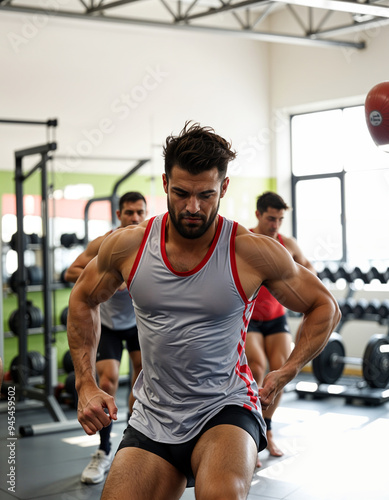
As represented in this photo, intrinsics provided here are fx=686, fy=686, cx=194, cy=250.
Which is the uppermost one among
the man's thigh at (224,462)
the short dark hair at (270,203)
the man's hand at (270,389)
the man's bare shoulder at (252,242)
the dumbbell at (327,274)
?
the short dark hair at (270,203)

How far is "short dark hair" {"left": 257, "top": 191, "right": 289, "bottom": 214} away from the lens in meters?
4.11

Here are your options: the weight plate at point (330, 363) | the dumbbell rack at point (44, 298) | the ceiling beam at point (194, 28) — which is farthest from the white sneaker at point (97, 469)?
the ceiling beam at point (194, 28)

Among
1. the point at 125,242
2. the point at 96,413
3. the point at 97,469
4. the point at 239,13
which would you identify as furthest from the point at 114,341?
the point at 239,13

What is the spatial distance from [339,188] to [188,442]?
617cm

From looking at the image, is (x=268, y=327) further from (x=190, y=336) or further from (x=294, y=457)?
(x=190, y=336)

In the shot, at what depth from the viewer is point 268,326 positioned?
13.8ft

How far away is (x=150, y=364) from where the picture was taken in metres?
2.06

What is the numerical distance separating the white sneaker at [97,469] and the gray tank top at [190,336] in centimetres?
181

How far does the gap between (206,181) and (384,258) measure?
5.89m

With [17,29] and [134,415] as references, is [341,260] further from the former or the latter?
[134,415]

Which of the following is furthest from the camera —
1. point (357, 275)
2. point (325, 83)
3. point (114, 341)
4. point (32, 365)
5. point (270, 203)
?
point (325, 83)

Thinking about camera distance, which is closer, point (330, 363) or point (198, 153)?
point (198, 153)

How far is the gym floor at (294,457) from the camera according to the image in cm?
356

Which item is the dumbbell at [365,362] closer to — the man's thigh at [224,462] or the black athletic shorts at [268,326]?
the black athletic shorts at [268,326]
